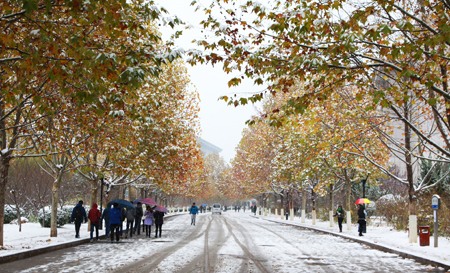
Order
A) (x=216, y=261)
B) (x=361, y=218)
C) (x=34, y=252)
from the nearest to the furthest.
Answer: (x=216, y=261), (x=34, y=252), (x=361, y=218)

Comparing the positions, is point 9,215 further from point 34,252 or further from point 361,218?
point 361,218

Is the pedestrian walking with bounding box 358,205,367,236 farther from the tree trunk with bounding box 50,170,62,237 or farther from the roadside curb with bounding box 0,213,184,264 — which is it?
the tree trunk with bounding box 50,170,62,237

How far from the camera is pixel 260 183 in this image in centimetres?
4938

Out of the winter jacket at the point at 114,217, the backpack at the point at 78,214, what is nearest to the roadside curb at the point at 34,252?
the backpack at the point at 78,214

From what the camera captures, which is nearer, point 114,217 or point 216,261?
point 216,261

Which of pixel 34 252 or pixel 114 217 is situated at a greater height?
pixel 114 217

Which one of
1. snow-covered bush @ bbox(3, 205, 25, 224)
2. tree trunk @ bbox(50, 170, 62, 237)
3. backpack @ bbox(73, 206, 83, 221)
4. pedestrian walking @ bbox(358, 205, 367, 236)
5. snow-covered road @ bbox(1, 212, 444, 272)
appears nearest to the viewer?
snow-covered road @ bbox(1, 212, 444, 272)

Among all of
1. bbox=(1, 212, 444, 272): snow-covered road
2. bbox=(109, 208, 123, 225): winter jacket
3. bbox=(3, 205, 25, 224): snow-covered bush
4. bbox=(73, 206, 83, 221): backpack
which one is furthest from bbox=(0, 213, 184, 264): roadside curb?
bbox=(3, 205, 25, 224): snow-covered bush

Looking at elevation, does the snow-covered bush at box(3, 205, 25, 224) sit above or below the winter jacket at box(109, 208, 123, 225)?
below

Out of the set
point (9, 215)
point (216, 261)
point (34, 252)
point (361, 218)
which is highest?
point (361, 218)

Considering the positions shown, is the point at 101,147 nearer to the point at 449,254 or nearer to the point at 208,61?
the point at 208,61

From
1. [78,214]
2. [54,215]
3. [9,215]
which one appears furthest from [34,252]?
[9,215]

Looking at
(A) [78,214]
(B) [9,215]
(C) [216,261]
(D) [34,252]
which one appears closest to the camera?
(C) [216,261]

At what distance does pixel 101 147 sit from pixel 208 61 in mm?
8507
